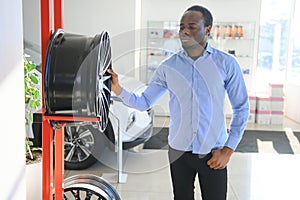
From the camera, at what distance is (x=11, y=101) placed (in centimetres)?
142

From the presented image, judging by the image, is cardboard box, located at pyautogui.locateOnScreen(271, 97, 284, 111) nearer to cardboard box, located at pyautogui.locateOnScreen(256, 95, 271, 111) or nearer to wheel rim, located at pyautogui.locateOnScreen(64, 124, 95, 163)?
cardboard box, located at pyautogui.locateOnScreen(256, 95, 271, 111)

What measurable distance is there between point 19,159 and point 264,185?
2.79 meters

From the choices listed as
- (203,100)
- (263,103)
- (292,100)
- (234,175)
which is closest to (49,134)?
(203,100)

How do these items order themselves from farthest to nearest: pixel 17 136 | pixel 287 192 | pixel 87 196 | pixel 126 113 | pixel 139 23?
1. pixel 139 23
2. pixel 126 113
3. pixel 287 192
4. pixel 87 196
5. pixel 17 136

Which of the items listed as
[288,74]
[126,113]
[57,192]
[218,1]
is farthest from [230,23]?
[57,192]

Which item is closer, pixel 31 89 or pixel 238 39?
pixel 31 89

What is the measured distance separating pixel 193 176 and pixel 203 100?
47cm

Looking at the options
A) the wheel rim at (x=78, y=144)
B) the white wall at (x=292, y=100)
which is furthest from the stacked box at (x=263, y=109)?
the wheel rim at (x=78, y=144)

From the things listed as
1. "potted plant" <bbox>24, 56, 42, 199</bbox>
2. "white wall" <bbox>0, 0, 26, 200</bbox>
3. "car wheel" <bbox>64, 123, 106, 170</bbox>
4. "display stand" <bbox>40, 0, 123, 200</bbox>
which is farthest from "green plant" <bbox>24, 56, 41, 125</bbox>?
"car wheel" <bbox>64, 123, 106, 170</bbox>

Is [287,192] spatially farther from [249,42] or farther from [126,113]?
[249,42]

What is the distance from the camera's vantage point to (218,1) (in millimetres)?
6832

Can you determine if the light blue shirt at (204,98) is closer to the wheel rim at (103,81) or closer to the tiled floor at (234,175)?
the wheel rim at (103,81)

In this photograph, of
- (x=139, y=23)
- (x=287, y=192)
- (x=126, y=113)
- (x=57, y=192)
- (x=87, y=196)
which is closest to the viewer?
(x=57, y=192)

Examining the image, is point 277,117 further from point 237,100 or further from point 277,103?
point 237,100
